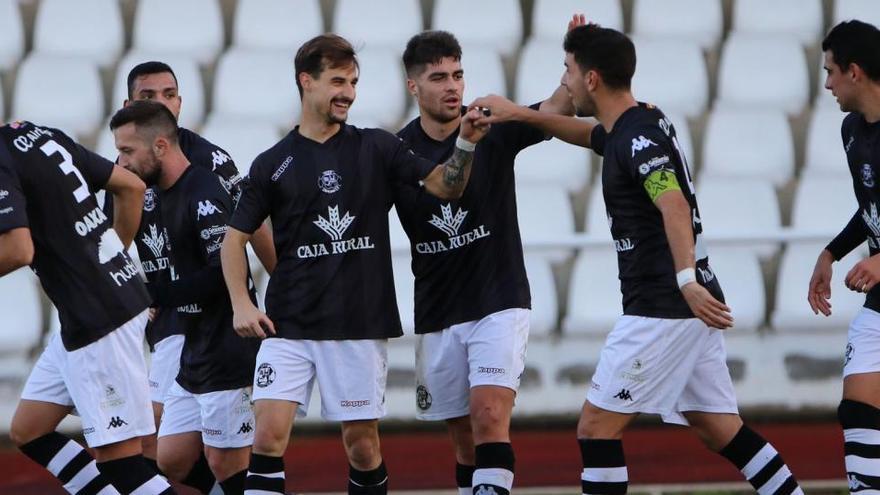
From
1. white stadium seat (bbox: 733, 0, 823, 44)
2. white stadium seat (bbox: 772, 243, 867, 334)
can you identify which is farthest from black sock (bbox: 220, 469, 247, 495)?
white stadium seat (bbox: 733, 0, 823, 44)

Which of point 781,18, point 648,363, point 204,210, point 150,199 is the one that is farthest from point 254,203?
point 781,18

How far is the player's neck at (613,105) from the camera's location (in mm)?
5469

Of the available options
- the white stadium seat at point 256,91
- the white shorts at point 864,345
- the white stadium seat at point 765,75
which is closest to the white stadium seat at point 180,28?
the white stadium seat at point 256,91

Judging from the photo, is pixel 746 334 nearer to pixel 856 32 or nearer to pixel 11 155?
pixel 856 32

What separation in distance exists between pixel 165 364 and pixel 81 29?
471cm

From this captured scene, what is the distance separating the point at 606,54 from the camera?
5445mm

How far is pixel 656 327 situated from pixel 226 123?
4841 millimetres

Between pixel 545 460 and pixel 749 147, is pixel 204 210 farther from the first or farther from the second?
pixel 749 147

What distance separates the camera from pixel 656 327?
5.33 meters

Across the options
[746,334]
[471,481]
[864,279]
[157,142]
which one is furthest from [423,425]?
[864,279]

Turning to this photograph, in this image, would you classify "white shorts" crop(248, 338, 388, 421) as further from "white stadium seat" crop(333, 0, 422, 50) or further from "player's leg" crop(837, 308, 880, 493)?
"white stadium seat" crop(333, 0, 422, 50)

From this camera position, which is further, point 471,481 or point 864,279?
point 471,481

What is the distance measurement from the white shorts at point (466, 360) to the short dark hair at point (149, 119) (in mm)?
1347

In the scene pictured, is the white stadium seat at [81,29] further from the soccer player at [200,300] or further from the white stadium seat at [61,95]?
the soccer player at [200,300]
